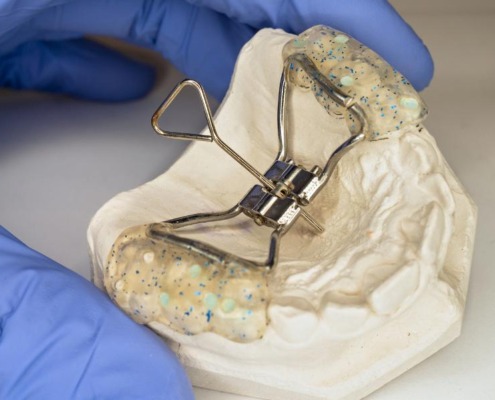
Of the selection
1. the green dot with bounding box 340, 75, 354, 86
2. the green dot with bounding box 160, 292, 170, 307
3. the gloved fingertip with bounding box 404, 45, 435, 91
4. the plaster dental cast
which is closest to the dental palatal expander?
the green dot with bounding box 340, 75, 354, 86

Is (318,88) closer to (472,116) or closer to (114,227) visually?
(114,227)

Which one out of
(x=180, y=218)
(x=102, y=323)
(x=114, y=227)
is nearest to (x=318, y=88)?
(x=180, y=218)

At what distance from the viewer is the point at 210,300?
1615 mm

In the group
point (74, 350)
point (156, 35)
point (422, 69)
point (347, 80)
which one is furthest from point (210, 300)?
point (156, 35)

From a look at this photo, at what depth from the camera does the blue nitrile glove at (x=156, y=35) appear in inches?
85.9

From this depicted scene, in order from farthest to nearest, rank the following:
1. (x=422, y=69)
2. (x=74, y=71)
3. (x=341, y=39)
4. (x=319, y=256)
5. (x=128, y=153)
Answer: (x=74, y=71), (x=128, y=153), (x=422, y=69), (x=341, y=39), (x=319, y=256)

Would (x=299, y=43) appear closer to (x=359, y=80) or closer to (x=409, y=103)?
(x=359, y=80)

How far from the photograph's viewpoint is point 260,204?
5.94ft

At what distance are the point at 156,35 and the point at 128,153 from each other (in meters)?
0.34

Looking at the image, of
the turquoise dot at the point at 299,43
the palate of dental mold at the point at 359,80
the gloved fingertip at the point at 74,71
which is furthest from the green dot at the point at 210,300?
the gloved fingertip at the point at 74,71

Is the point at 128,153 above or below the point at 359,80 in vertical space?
below

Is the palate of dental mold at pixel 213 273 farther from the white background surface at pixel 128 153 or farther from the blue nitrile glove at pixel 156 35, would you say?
the white background surface at pixel 128 153

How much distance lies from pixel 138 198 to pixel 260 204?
0.32 meters

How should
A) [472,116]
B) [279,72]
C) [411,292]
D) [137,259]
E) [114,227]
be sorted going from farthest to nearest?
1. [472,116]
2. [279,72]
3. [114,227]
4. [137,259]
5. [411,292]
